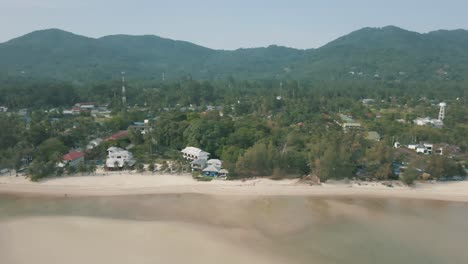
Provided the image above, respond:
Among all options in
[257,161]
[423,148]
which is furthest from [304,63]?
[257,161]

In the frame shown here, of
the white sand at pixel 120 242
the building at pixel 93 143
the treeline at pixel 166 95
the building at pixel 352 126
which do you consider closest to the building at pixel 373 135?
the building at pixel 352 126

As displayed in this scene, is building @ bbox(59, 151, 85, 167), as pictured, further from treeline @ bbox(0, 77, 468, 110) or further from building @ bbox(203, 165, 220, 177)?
treeline @ bbox(0, 77, 468, 110)

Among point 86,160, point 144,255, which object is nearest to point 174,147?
point 86,160

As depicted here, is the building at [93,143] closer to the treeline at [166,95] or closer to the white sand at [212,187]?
the white sand at [212,187]

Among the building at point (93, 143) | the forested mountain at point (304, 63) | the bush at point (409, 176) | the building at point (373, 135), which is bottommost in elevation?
the bush at point (409, 176)

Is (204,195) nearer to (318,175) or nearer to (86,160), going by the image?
(318,175)

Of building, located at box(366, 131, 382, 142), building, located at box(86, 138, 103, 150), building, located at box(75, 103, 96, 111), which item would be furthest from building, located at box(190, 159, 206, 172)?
building, located at box(75, 103, 96, 111)
